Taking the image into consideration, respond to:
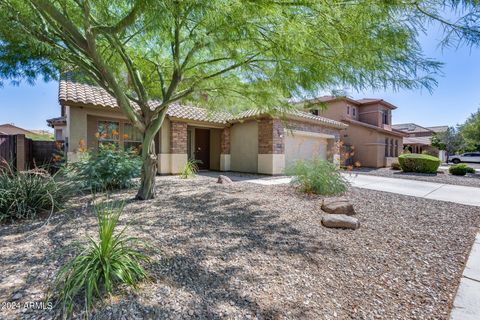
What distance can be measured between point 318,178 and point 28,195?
6.95 metres

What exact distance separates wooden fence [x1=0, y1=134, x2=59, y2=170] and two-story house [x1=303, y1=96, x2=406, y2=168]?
16268 mm

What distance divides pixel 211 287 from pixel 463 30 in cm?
409

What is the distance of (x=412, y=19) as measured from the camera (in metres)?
3.05

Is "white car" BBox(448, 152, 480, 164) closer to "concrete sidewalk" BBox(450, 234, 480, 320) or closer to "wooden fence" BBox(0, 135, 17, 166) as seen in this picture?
"concrete sidewalk" BBox(450, 234, 480, 320)

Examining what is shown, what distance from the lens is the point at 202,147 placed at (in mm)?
15445

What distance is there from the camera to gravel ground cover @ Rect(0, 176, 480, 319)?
231cm

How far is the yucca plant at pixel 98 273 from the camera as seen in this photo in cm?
218

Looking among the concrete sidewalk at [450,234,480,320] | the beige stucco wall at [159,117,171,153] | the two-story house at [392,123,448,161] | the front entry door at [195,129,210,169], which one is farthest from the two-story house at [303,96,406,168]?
the concrete sidewalk at [450,234,480,320]

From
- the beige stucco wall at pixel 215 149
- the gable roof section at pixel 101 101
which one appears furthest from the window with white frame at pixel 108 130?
the beige stucco wall at pixel 215 149

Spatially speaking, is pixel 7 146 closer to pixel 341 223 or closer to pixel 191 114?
pixel 191 114

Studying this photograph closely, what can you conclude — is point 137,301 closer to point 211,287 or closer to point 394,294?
point 211,287

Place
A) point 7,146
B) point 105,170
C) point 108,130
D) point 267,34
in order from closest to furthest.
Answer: point 267,34 → point 105,170 → point 7,146 → point 108,130

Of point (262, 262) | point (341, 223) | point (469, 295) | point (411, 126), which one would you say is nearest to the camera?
point (469, 295)

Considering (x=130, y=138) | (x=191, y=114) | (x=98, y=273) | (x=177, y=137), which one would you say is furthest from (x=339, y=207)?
(x=130, y=138)
